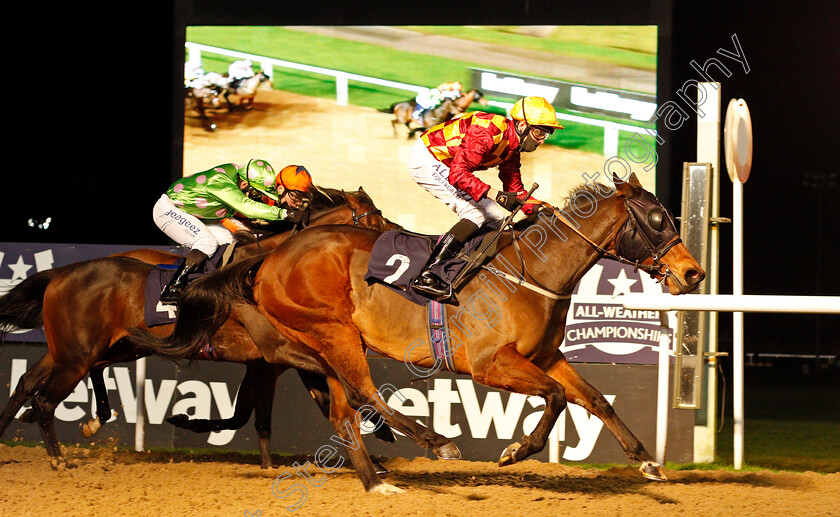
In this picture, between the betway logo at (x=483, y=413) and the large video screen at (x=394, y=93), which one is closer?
the betway logo at (x=483, y=413)

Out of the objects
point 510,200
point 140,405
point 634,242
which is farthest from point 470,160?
point 140,405

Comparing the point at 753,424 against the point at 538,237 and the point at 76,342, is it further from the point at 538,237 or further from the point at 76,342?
the point at 76,342

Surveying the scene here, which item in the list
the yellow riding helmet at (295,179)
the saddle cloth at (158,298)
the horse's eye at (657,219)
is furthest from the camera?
the yellow riding helmet at (295,179)

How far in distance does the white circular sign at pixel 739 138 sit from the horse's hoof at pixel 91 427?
398 centimetres

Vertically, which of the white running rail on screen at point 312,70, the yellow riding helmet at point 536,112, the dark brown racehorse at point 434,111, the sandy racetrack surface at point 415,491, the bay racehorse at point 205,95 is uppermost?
the white running rail on screen at point 312,70

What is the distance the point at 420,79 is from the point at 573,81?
4.77 ft

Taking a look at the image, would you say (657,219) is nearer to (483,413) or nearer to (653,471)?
(653,471)

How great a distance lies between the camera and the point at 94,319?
5023 mm

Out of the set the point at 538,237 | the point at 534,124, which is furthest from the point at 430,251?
the point at 534,124

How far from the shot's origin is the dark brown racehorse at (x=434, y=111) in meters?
8.40

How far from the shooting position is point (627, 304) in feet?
13.3

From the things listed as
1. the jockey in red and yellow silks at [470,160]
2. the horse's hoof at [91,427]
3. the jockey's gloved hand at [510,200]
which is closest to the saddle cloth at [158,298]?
the horse's hoof at [91,427]

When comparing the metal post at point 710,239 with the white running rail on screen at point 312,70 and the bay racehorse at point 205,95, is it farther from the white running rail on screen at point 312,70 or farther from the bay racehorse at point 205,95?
the bay racehorse at point 205,95

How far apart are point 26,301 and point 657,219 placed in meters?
3.71
